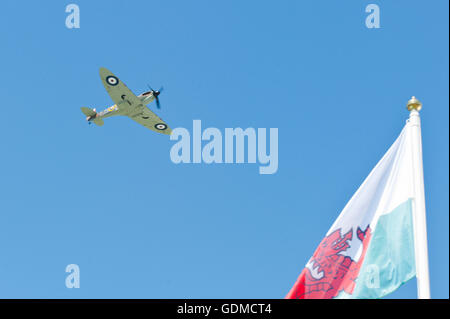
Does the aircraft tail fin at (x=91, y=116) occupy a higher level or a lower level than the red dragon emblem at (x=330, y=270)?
higher

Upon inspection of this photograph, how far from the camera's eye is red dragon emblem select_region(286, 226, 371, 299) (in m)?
13.8

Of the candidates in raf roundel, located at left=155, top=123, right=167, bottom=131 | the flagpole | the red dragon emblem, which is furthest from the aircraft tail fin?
the flagpole

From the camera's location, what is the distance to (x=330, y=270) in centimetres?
1395

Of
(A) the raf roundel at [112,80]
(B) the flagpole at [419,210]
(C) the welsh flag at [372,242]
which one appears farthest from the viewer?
(A) the raf roundel at [112,80]

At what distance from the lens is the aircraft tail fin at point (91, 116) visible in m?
55.1

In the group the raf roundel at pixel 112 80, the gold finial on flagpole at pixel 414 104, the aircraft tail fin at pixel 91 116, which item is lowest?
the gold finial on flagpole at pixel 414 104

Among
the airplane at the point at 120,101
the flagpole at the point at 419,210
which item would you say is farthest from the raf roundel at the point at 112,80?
the flagpole at the point at 419,210

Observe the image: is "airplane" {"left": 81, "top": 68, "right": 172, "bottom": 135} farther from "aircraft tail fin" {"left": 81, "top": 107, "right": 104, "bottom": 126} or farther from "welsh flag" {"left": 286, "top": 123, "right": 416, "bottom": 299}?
"welsh flag" {"left": 286, "top": 123, "right": 416, "bottom": 299}

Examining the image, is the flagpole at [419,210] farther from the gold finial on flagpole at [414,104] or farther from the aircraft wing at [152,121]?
the aircraft wing at [152,121]
